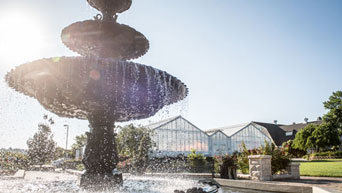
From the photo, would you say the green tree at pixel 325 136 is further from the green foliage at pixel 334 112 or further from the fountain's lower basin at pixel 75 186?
the fountain's lower basin at pixel 75 186

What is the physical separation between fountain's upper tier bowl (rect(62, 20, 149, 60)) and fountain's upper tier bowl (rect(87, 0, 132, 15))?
2.39 ft

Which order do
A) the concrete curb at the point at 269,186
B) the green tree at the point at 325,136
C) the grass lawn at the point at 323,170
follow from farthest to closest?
the green tree at the point at 325,136 < the grass lawn at the point at 323,170 < the concrete curb at the point at 269,186

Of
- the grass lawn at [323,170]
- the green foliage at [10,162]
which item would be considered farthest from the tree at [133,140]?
the grass lawn at [323,170]

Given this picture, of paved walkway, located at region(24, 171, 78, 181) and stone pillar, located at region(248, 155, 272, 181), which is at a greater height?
stone pillar, located at region(248, 155, 272, 181)

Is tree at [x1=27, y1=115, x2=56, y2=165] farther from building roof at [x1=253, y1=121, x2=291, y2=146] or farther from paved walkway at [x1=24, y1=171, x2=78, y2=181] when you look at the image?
building roof at [x1=253, y1=121, x2=291, y2=146]

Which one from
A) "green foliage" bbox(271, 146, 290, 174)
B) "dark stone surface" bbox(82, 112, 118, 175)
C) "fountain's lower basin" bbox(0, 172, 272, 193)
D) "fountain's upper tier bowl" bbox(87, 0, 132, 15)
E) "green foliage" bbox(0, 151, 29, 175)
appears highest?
"fountain's upper tier bowl" bbox(87, 0, 132, 15)

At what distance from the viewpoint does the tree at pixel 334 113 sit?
42250mm

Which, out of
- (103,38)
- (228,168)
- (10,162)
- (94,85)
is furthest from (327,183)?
(10,162)

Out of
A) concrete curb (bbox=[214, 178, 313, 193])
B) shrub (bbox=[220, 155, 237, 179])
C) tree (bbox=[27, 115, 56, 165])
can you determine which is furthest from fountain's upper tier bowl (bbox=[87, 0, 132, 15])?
tree (bbox=[27, 115, 56, 165])

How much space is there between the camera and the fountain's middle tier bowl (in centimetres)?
512

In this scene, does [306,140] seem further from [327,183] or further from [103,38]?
[103,38]

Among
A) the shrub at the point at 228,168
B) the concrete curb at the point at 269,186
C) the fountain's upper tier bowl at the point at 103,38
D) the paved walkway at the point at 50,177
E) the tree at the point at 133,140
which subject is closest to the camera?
the fountain's upper tier bowl at the point at 103,38

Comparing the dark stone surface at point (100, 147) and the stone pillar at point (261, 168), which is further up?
the dark stone surface at point (100, 147)

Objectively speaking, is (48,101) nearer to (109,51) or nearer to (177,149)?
(109,51)
